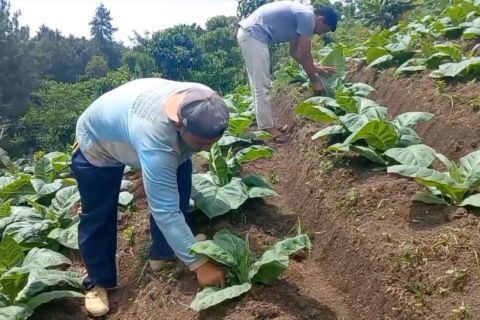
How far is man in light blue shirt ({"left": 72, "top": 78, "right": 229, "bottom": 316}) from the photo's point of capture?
288 cm

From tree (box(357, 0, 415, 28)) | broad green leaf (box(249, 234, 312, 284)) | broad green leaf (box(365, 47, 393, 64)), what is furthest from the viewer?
tree (box(357, 0, 415, 28))

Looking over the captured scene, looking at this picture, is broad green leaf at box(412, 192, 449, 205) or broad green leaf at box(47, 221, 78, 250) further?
broad green leaf at box(47, 221, 78, 250)

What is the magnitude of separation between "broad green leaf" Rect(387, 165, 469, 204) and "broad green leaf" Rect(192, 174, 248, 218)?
42.6 inches

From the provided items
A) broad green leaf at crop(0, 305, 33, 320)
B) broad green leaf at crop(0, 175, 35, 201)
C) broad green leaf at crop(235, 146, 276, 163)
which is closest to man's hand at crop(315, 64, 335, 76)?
broad green leaf at crop(235, 146, 276, 163)

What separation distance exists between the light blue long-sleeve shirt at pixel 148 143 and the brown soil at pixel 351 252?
523 millimetres

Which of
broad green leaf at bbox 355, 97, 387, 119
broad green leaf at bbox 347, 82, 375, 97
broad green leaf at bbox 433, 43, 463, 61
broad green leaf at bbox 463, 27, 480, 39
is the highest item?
broad green leaf at bbox 463, 27, 480, 39

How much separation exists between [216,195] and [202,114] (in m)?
1.27

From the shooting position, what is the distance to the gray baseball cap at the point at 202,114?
2785mm

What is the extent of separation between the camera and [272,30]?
19.3 feet

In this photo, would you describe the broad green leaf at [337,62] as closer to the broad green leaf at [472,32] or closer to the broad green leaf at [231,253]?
the broad green leaf at [472,32]

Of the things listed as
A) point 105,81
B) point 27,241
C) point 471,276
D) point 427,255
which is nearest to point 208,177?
point 27,241

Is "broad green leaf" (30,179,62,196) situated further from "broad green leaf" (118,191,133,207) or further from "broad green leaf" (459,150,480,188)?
"broad green leaf" (459,150,480,188)

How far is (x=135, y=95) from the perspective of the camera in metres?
3.21

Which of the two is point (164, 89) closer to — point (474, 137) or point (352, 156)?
point (352, 156)
